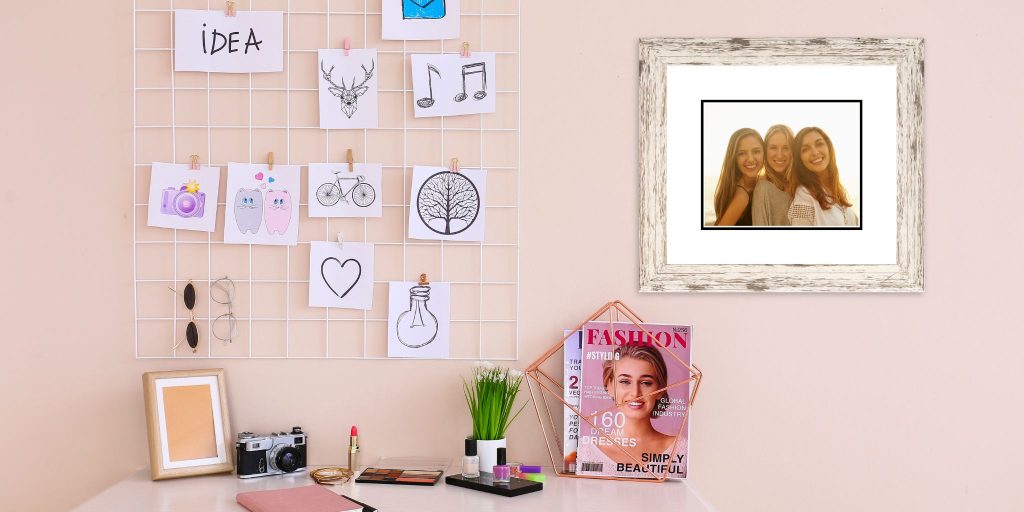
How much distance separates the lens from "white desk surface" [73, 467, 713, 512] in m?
1.23

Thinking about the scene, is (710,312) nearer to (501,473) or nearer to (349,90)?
(501,473)

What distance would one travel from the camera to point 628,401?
1428 mm

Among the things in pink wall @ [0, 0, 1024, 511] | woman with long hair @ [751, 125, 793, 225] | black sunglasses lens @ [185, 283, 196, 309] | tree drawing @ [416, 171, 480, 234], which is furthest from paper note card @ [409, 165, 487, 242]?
woman with long hair @ [751, 125, 793, 225]

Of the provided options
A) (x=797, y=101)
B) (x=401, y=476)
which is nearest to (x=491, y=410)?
(x=401, y=476)

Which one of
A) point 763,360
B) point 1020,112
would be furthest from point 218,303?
point 1020,112

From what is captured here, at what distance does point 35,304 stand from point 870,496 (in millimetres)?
1630

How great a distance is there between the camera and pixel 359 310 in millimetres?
1501

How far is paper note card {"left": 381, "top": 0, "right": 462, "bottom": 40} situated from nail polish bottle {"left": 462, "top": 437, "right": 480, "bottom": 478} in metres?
0.76

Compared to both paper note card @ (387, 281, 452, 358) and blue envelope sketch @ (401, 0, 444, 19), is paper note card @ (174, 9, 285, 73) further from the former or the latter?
paper note card @ (387, 281, 452, 358)

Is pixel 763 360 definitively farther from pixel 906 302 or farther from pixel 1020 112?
pixel 1020 112

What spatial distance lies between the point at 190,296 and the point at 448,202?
51cm

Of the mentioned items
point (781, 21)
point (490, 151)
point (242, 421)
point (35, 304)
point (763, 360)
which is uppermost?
point (781, 21)

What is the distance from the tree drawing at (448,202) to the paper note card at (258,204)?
0.82 feet

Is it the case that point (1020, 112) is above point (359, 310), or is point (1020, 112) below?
above
